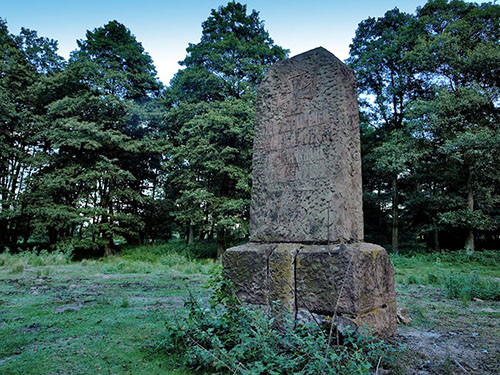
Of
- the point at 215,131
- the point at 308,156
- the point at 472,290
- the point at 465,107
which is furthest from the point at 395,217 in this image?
the point at 308,156

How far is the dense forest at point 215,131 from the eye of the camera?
1388cm

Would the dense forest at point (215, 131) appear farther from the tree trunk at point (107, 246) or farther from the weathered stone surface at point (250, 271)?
the weathered stone surface at point (250, 271)

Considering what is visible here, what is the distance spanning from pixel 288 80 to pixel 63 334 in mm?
3238

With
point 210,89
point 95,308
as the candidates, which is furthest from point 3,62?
point 95,308

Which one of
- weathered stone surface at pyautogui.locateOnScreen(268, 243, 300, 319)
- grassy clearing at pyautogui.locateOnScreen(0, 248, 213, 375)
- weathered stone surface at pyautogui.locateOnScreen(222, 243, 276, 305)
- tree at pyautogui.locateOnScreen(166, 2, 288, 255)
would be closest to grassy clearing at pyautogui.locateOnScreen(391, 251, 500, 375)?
weathered stone surface at pyautogui.locateOnScreen(268, 243, 300, 319)

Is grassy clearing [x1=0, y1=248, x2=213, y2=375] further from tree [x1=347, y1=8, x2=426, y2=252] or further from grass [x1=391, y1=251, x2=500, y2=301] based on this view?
tree [x1=347, y1=8, x2=426, y2=252]

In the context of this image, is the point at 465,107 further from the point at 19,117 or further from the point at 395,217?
the point at 19,117

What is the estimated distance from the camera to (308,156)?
290 cm

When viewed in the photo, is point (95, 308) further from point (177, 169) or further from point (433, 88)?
point (433, 88)

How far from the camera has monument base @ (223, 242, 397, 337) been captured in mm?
2324

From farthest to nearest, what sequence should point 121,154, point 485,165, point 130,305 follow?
point 121,154 < point 485,165 < point 130,305

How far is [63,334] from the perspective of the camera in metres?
2.83

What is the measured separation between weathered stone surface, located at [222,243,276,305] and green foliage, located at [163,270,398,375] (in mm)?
112

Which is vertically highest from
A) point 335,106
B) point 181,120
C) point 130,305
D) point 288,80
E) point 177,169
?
point 181,120
